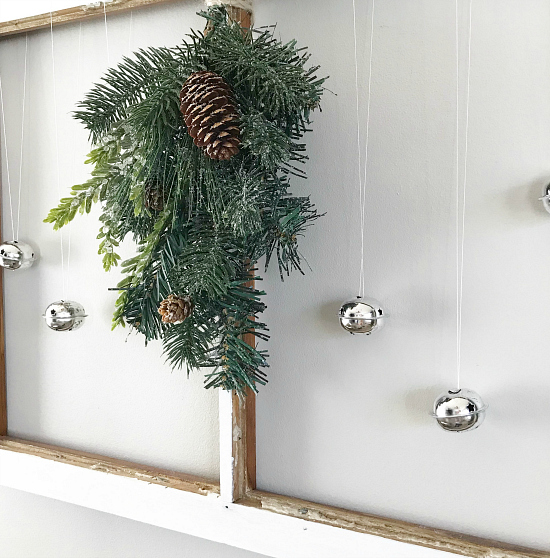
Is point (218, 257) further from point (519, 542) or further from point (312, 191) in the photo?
point (519, 542)

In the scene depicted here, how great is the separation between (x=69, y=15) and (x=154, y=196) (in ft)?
1.59

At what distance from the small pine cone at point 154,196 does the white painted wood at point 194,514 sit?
441mm

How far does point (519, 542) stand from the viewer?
73cm

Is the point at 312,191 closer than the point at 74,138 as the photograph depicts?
Yes

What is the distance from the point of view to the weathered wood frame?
0.78m

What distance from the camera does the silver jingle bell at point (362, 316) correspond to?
0.73 metres

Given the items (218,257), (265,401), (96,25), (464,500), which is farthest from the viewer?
(96,25)

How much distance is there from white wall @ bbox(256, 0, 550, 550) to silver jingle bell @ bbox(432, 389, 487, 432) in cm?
6

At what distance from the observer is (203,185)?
67cm

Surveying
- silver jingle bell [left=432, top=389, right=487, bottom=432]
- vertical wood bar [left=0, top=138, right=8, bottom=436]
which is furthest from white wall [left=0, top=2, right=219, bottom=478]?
silver jingle bell [left=432, top=389, right=487, bottom=432]

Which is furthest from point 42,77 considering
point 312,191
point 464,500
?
point 464,500

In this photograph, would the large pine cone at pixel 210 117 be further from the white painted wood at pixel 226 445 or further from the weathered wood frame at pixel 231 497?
the white painted wood at pixel 226 445

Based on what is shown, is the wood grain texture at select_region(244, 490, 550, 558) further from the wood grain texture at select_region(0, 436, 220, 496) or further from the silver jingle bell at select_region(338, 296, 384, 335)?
the silver jingle bell at select_region(338, 296, 384, 335)

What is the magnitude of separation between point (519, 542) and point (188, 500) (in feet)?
1.49
